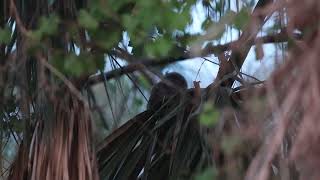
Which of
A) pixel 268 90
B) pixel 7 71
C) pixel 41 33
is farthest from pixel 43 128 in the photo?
pixel 268 90

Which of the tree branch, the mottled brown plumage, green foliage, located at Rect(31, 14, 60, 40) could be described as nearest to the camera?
the tree branch

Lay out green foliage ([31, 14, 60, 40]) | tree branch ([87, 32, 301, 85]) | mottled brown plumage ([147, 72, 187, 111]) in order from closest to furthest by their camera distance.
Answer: tree branch ([87, 32, 301, 85]) < green foliage ([31, 14, 60, 40]) < mottled brown plumage ([147, 72, 187, 111])

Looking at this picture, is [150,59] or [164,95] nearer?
[150,59]

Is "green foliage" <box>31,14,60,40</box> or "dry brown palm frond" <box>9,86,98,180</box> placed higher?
"green foliage" <box>31,14,60,40</box>

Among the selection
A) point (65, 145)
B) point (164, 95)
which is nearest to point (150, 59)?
point (65, 145)

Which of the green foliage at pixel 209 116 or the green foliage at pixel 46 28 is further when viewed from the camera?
the green foliage at pixel 46 28

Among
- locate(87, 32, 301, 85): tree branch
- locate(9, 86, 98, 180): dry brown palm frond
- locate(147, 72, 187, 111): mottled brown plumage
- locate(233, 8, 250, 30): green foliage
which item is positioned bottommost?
locate(9, 86, 98, 180): dry brown palm frond

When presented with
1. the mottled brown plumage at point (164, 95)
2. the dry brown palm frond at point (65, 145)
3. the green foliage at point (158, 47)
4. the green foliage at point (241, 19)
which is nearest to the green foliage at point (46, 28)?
the green foliage at point (158, 47)

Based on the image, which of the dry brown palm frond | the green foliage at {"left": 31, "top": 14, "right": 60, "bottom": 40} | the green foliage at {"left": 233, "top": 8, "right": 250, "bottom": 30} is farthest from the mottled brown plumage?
the green foliage at {"left": 233, "top": 8, "right": 250, "bottom": 30}

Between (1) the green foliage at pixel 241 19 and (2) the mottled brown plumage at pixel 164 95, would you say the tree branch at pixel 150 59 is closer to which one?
(1) the green foliage at pixel 241 19

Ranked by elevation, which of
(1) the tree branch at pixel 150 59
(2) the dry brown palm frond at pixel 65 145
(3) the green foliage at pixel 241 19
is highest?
(3) the green foliage at pixel 241 19

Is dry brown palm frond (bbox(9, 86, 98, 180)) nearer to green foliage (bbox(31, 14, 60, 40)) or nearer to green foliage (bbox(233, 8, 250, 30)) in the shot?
green foliage (bbox(31, 14, 60, 40))

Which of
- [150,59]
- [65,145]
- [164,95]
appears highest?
[150,59]

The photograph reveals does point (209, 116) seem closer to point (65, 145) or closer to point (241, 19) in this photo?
point (241, 19)
